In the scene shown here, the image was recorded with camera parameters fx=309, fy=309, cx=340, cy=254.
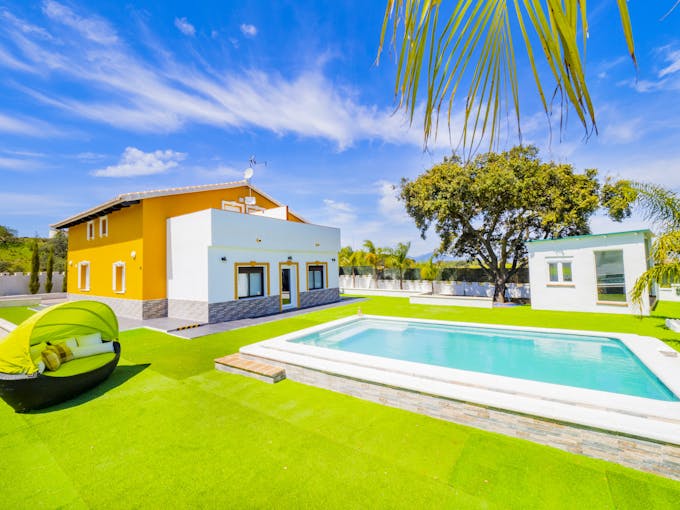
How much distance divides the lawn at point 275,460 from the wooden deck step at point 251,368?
422 millimetres

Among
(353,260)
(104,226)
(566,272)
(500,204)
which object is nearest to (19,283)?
(104,226)

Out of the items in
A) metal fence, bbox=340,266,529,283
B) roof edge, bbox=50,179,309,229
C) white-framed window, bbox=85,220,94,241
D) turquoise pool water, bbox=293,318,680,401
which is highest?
roof edge, bbox=50,179,309,229

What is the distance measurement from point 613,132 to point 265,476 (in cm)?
525

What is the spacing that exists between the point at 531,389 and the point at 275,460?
14.6ft

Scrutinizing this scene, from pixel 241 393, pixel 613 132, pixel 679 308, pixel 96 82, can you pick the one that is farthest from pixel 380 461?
pixel 679 308

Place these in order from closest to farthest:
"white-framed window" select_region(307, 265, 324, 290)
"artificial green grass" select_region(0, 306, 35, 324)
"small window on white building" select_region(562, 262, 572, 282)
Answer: "artificial green grass" select_region(0, 306, 35, 324) → "small window on white building" select_region(562, 262, 572, 282) → "white-framed window" select_region(307, 265, 324, 290)

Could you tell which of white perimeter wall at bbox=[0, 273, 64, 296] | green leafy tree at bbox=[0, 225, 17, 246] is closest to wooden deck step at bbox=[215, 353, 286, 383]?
white perimeter wall at bbox=[0, 273, 64, 296]

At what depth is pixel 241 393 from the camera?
6.58 meters

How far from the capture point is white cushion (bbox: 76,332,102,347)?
7434mm

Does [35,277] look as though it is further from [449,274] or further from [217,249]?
[449,274]

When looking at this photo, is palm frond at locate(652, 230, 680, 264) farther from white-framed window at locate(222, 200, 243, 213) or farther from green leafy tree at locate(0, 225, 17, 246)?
green leafy tree at locate(0, 225, 17, 246)

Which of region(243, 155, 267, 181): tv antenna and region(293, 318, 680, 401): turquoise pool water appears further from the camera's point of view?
region(243, 155, 267, 181): tv antenna

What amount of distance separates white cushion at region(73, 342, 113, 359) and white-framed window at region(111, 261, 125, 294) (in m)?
9.75

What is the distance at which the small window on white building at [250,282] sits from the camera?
1555cm
